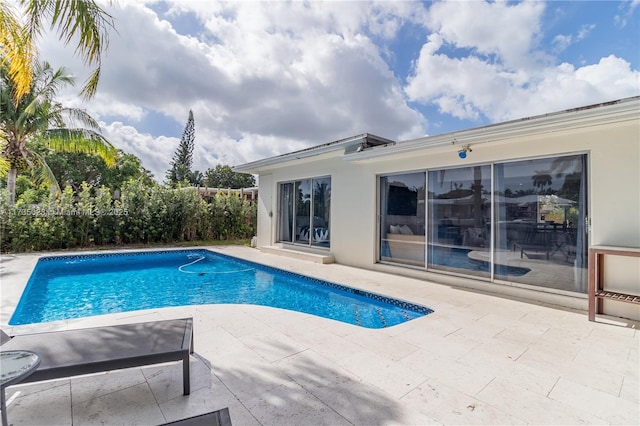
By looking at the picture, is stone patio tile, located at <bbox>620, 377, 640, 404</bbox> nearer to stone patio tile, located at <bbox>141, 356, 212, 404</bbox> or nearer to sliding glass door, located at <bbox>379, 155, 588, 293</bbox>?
sliding glass door, located at <bbox>379, 155, 588, 293</bbox>

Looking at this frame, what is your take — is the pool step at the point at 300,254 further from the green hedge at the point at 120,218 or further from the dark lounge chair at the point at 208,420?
the dark lounge chair at the point at 208,420

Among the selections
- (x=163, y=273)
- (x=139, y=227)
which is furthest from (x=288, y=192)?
(x=139, y=227)

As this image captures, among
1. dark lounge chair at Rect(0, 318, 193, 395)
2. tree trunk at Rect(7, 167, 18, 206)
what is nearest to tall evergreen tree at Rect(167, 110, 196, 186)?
tree trunk at Rect(7, 167, 18, 206)

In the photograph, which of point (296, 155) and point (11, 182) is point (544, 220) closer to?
point (296, 155)

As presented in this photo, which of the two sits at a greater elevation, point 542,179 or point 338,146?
point 338,146

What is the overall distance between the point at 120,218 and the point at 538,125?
14301mm

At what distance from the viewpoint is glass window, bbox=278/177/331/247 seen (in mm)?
10156

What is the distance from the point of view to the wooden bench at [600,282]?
434cm

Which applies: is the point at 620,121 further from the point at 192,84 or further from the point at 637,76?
the point at 192,84

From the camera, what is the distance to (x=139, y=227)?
13.2 metres

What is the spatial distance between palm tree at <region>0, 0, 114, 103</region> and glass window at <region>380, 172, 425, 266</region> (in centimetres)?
691

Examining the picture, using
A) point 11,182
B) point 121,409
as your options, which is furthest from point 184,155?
point 121,409

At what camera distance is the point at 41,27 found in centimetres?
531

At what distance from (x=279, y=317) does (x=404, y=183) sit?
4.94 metres
